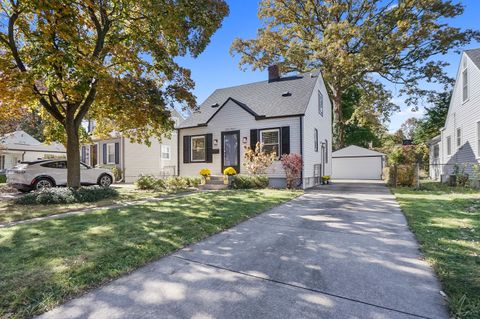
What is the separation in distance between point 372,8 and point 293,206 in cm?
2081

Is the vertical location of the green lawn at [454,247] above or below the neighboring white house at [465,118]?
below

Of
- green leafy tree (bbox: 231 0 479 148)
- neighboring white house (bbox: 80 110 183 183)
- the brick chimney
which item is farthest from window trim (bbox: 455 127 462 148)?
neighboring white house (bbox: 80 110 183 183)

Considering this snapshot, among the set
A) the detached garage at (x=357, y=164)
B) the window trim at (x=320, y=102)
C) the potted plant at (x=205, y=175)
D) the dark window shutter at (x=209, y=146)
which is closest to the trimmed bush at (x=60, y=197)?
the potted plant at (x=205, y=175)

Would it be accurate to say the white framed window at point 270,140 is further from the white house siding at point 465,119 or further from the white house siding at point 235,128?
the white house siding at point 465,119

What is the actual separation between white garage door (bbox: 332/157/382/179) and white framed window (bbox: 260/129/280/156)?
45.6 feet

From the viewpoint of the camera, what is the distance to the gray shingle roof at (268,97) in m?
13.7

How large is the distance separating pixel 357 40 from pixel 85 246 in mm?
23307

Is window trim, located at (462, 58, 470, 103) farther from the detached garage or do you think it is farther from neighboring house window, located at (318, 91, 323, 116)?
the detached garage

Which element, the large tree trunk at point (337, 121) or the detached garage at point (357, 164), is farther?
the large tree trunk at point (337, 121)

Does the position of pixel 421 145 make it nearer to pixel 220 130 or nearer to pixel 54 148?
pixel 220 130

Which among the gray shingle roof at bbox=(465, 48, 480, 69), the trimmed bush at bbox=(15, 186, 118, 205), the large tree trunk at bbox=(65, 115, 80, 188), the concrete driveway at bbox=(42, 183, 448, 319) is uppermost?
the gray shingle roof at bbox=(465, 48, 480, 69)

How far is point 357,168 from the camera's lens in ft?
81.7

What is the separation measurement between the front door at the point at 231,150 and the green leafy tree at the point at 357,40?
1021cm

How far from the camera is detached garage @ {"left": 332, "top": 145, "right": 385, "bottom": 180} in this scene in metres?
24.4
